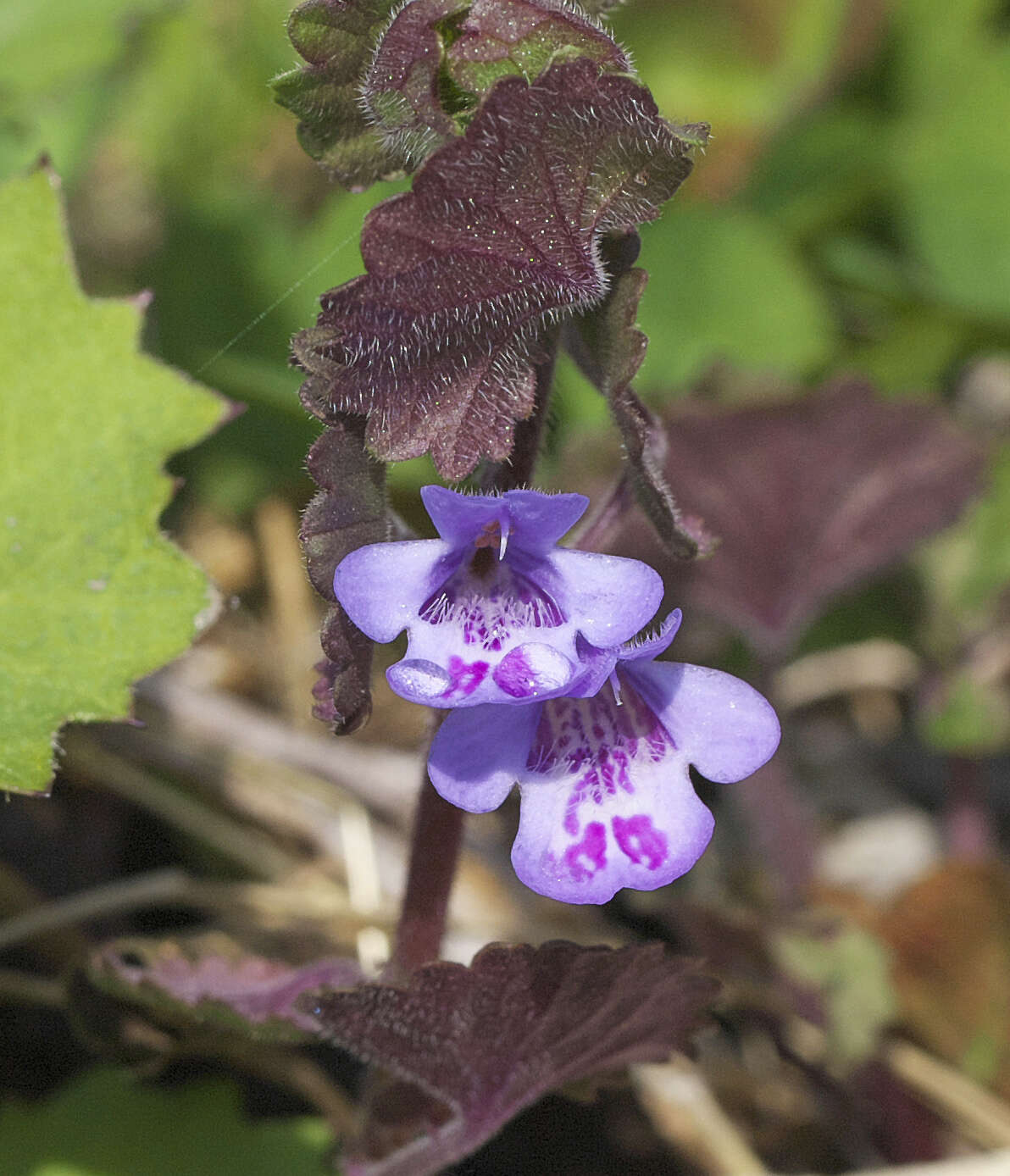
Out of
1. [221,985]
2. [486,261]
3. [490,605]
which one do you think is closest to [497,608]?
[490,605]

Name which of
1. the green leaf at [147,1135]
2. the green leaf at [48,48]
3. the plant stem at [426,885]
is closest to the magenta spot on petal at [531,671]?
the plant stem at [426,885]

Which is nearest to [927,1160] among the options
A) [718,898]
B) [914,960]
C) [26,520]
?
[914,960]

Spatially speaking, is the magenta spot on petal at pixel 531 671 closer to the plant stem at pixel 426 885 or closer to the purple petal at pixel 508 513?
the purple petal at pixel 508 513

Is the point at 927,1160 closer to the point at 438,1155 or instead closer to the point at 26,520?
the point at 438,1155

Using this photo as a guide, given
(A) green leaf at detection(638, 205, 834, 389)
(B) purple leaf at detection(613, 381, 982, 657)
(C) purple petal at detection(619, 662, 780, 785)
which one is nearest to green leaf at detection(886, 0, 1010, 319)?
(A) green leaf at detection(638, 205, 834, 389)

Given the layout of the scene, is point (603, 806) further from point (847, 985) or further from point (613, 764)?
point (847, 985)

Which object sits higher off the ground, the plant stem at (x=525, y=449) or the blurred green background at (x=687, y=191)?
the plant stem at (x=525, y=449)
